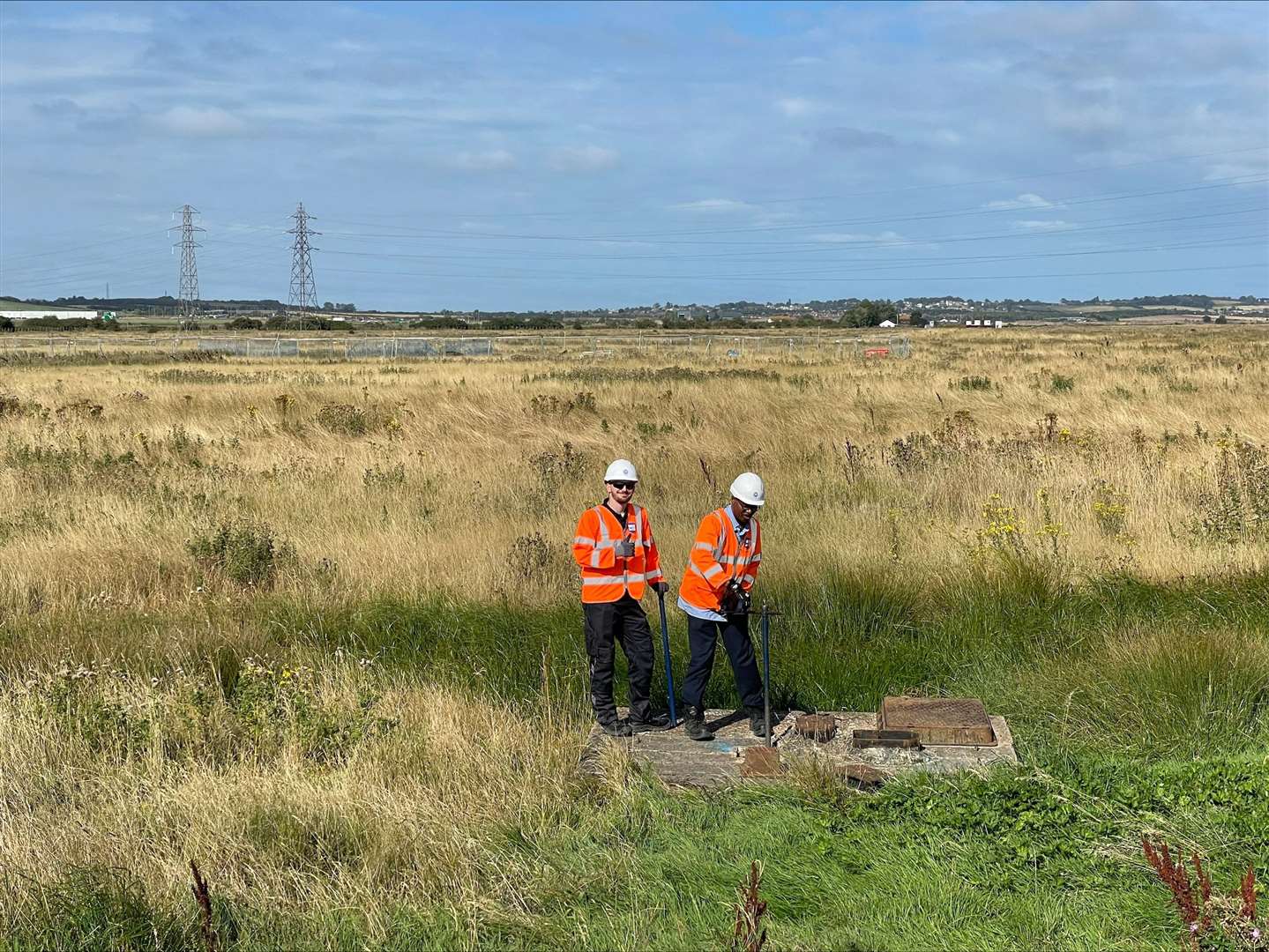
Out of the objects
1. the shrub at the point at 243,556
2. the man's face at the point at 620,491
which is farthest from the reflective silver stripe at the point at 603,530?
the shrub at the point at 243,556

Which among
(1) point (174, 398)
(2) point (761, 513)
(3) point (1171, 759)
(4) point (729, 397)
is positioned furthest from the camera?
(1) point (174, 398)

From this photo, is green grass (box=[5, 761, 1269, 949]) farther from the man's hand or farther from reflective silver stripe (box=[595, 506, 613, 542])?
reflective silver stripe (box=[595, 506, 613, 542])

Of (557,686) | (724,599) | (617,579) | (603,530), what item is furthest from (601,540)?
(557,686)

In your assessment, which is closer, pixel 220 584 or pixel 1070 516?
pixel 220 584

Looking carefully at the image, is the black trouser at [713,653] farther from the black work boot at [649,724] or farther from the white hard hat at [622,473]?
the white hard hat at [622,473]

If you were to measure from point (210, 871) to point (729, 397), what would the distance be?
19273 millimetres

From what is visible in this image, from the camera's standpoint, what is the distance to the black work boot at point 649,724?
771 centimetres

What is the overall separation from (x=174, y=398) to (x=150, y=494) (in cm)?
1241

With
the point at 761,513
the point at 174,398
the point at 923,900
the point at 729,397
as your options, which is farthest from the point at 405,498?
the point at 174,398

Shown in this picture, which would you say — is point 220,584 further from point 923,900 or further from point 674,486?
point 923,900

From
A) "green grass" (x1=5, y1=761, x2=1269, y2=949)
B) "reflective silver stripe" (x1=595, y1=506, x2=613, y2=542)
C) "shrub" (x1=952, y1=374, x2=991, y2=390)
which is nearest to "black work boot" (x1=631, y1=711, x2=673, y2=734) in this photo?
"reflective silver stripe" (x1=595, y1=506, x2=613, y2=542)

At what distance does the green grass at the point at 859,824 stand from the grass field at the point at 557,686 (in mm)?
20

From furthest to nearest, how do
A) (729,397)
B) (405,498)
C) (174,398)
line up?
(174,398), (729,397), (405,498)

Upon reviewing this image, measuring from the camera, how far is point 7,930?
203 inches
